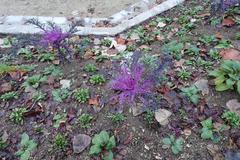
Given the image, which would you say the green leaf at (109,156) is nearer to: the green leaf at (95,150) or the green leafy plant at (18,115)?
the green leaf at (95,150)

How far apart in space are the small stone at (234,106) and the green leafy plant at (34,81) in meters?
1.58

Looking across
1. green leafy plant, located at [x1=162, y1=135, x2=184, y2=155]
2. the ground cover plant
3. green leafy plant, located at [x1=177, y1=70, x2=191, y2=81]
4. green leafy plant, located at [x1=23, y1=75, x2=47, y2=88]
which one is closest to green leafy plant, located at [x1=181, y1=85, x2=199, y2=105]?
the ground cover plant

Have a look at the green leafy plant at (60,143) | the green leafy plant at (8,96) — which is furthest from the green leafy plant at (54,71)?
the green leafy plant at (60,143)

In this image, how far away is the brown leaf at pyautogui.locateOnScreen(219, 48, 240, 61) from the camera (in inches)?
128

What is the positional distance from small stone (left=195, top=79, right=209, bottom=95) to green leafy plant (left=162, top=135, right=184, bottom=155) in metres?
0.51

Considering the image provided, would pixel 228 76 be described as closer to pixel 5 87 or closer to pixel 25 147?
pixel 25 147

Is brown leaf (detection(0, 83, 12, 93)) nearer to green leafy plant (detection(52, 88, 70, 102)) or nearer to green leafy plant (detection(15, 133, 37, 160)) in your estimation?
green leafy plant (detection(52, 88, 70, 102))

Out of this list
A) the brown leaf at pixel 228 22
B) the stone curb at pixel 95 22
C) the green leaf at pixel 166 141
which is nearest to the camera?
the green leaf at pixel 166 141

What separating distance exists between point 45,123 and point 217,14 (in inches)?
86.0

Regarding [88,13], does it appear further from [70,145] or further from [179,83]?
[70,145]

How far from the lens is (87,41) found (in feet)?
12.5

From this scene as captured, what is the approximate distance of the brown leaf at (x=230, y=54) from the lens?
325 cm

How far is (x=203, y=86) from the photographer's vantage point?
3.05 m

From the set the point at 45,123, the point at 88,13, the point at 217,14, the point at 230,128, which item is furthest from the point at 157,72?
the point at 88,13
